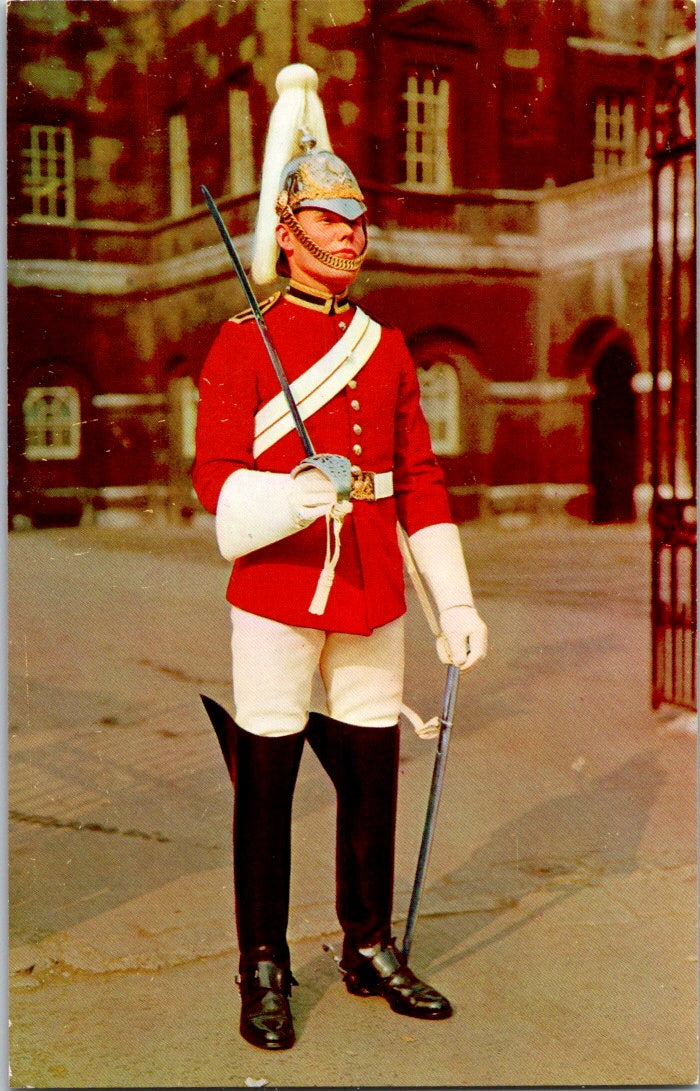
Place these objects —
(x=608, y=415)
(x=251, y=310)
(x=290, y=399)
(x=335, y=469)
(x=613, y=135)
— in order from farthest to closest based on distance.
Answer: (x=608, y=415) → (x=613, y=135) → (x=251, y=310) → (x=290, y=399) → (x=335, y=469)

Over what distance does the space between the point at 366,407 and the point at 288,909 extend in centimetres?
125

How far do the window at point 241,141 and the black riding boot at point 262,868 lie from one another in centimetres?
132

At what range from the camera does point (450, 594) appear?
3.39 m

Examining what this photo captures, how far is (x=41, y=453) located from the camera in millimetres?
3594

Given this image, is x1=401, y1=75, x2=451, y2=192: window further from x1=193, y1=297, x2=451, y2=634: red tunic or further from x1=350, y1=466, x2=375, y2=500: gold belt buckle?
x1=350, y1=466, x2=375, y2=500: gold belt buckle

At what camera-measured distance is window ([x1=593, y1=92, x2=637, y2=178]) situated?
3793 mm

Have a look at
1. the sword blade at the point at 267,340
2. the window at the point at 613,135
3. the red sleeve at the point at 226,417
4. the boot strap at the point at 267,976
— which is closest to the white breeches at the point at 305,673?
the red sleeve at the point at 226,417

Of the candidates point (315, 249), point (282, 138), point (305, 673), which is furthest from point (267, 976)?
point (282, 138)

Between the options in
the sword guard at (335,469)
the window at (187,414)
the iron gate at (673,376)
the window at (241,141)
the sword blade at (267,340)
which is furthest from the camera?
the iron gate at (673,376)

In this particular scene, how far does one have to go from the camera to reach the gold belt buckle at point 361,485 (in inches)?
129

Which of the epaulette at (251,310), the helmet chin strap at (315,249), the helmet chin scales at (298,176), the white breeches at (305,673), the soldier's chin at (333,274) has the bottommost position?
the white breeches at (305,673)

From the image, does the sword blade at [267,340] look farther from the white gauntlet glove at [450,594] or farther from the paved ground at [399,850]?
the paved ground at [399,850]

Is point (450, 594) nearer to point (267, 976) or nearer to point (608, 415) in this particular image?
point (608, 415)

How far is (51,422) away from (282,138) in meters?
0.92
